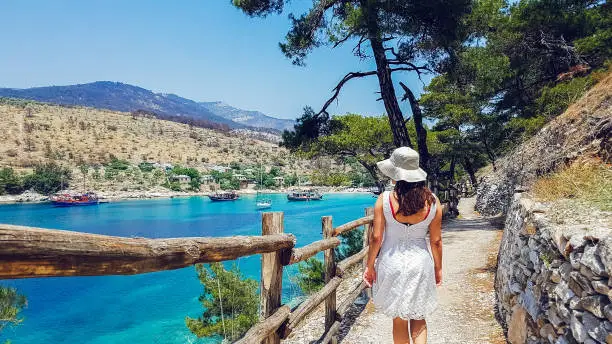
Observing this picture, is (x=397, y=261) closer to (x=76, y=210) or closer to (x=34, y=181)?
(x=76, y=210)

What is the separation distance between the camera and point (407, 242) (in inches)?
128

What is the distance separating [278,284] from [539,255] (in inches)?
87.0

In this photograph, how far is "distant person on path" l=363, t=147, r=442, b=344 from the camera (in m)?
3.19

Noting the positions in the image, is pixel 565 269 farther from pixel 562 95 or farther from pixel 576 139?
pixel 562 95

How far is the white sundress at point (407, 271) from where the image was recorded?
3197 mm

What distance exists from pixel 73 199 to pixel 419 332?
6979cm

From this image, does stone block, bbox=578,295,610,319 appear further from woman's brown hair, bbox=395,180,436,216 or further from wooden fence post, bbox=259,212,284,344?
wooden fence post, bbox=259,212,284,344

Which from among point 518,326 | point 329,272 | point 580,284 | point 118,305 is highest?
point 580,284

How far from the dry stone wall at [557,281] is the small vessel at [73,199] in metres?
69.1

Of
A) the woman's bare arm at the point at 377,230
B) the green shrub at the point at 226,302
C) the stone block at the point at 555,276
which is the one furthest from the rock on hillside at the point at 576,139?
the green shrub at the point at 226,302

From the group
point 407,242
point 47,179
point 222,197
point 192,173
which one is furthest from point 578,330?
point 192,173

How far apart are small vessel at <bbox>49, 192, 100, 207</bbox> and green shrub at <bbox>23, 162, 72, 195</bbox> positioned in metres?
2.57

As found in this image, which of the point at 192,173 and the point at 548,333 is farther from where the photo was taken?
the point at 192,173

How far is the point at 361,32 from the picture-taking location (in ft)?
35.7
